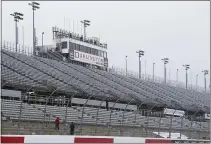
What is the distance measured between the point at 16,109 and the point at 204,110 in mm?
21133

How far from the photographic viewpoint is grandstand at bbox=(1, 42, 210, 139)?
21406mm

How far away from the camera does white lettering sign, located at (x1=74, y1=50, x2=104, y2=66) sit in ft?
155

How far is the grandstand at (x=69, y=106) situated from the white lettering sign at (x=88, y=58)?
6.82m

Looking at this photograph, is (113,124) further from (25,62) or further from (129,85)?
(129,85)

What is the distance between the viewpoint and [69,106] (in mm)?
28031

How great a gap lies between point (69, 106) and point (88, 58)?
69.8ft

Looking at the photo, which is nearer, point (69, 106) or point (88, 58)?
point (69, 106)

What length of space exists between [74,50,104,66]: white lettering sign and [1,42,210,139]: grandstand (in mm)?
6822

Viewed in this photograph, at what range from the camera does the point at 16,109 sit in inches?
859

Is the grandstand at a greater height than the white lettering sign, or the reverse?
the white lettering sign

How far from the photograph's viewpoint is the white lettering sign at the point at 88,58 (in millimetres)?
47372

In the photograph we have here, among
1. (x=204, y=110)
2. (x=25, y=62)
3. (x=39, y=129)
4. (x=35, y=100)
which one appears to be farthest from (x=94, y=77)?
(x=39, y=129)

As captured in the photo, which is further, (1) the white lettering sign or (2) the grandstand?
(1) the white lettering sign

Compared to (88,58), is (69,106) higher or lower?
lower
